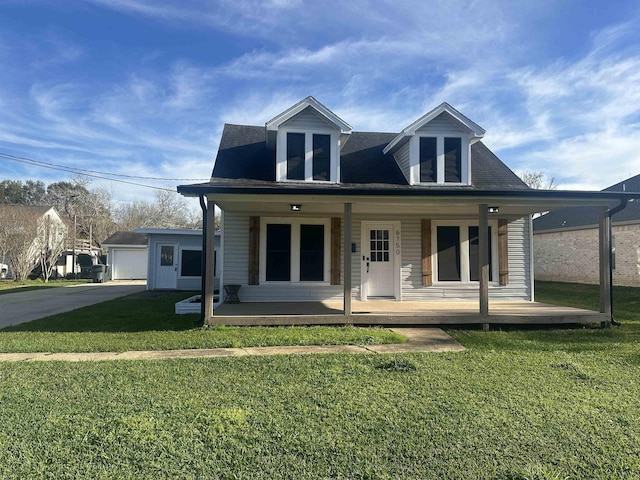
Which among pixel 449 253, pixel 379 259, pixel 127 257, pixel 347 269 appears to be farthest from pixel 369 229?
pixel 127 257

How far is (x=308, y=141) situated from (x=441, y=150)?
3.47 metres

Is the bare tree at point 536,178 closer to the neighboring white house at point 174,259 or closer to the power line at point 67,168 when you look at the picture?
the power line at point 67,168

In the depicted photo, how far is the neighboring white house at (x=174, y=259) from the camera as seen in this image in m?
16.3

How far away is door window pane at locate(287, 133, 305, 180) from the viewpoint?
9555mm

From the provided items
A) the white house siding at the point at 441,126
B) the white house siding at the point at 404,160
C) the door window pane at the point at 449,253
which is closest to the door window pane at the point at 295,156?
the white house siding at the point at 404,160

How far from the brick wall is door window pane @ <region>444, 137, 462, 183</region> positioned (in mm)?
11115

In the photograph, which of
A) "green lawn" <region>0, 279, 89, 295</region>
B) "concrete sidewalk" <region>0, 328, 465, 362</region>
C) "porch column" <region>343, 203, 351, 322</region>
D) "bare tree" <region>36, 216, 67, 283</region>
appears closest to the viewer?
"concrete sidewalk" <region>0, 328, 465, 362</region>

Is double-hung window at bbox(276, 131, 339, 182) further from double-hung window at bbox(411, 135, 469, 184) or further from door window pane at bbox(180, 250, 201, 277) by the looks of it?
door window pane at bbox(180, 250, 201, 277)

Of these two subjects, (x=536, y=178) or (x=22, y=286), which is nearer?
(x=22, y=286)

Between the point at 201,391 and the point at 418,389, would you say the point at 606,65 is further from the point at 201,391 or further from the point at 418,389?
the point at 201,391

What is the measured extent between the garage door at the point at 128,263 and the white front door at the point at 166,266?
889 cm

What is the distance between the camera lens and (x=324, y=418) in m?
3.30

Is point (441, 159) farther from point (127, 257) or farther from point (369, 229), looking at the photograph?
point (127, 257)

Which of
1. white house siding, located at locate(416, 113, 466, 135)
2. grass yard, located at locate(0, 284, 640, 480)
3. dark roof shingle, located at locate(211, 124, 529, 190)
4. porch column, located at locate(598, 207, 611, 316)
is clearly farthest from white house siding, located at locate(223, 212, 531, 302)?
grass yard, located at locate(0, 284, 640, 480)
